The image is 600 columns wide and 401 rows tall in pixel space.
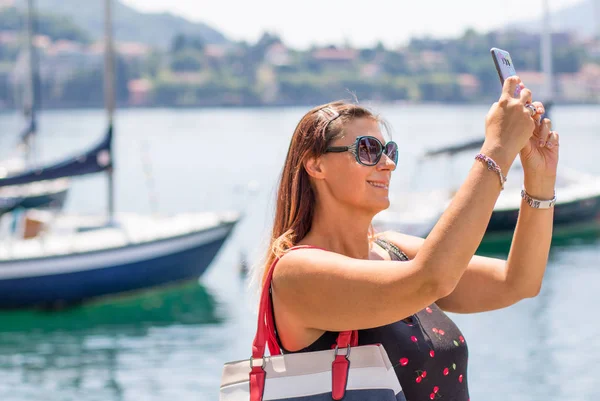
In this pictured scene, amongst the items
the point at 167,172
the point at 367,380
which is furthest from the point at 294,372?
the point at 167,172

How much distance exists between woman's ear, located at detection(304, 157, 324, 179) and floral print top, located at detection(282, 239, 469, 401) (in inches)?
12.3

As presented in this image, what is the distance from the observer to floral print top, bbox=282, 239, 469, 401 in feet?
6.09

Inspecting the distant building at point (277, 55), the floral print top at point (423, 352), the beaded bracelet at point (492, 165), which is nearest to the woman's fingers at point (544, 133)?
the beaded bracelet at point (492, 165)

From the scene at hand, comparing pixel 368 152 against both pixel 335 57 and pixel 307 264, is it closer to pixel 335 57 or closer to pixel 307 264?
pixel 307 264

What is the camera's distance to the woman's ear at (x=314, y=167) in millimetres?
1928

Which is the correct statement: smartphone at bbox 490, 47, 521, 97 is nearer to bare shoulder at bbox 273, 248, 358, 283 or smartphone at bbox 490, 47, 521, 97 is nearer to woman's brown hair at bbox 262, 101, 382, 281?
woman's brown hair at bbox 262, 101, 382, 281

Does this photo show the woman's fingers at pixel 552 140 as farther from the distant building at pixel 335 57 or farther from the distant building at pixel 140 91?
the distant building at pixel 335 57

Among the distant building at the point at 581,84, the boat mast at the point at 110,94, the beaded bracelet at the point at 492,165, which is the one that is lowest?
the distant building at the point at 581,84

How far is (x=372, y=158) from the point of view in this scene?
6.18 feet

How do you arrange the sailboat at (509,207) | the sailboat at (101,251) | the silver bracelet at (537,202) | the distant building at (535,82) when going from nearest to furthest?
the silver bracelet at (537,202) < the sailboat at (101,251) < the sailboat at (509,207) < the distant building at (535,82)

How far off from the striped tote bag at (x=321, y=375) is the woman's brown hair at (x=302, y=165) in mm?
210

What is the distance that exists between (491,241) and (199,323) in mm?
8074

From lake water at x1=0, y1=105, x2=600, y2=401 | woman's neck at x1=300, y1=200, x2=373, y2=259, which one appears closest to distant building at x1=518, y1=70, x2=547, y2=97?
lake water at x1=0, y1=105, x2=600, y2=401

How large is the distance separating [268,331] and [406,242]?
1.46 ft
